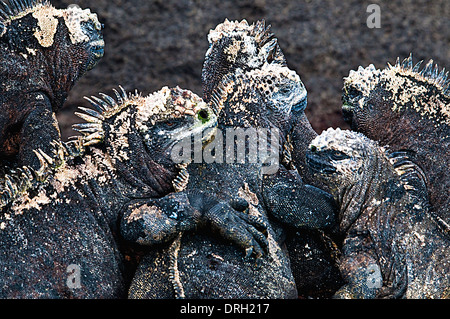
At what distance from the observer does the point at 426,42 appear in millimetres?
5391

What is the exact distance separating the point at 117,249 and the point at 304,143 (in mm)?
1130

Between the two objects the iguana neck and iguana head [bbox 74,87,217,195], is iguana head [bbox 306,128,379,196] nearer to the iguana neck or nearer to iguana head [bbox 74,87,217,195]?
the iguana neck

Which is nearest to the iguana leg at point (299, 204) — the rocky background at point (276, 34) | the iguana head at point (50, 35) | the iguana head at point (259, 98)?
the iguana head at point (259, 98)

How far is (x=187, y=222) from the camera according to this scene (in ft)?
9.05

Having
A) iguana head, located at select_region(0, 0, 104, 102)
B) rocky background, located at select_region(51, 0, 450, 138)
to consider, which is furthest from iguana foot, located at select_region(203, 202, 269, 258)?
rocky background, located at select_region(51, 0, 450, 138)

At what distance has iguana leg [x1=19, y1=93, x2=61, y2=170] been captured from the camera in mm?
3482

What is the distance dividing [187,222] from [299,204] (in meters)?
0.52

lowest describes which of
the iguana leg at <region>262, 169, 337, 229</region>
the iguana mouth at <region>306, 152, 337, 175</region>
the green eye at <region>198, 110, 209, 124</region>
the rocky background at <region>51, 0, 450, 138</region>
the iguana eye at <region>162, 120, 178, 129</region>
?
the rocky background at <region>51, 0, 450, 138</region>

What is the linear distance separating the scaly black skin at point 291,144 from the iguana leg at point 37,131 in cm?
84

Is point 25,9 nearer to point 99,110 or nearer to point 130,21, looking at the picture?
point 99,110

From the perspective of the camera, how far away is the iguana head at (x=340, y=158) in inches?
113

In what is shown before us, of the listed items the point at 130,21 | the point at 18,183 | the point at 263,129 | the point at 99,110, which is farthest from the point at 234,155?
the point at 130,21

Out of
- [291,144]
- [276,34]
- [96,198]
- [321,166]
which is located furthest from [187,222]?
[276,34]

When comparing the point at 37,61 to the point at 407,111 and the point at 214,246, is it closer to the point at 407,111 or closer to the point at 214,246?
the point at 214,246
